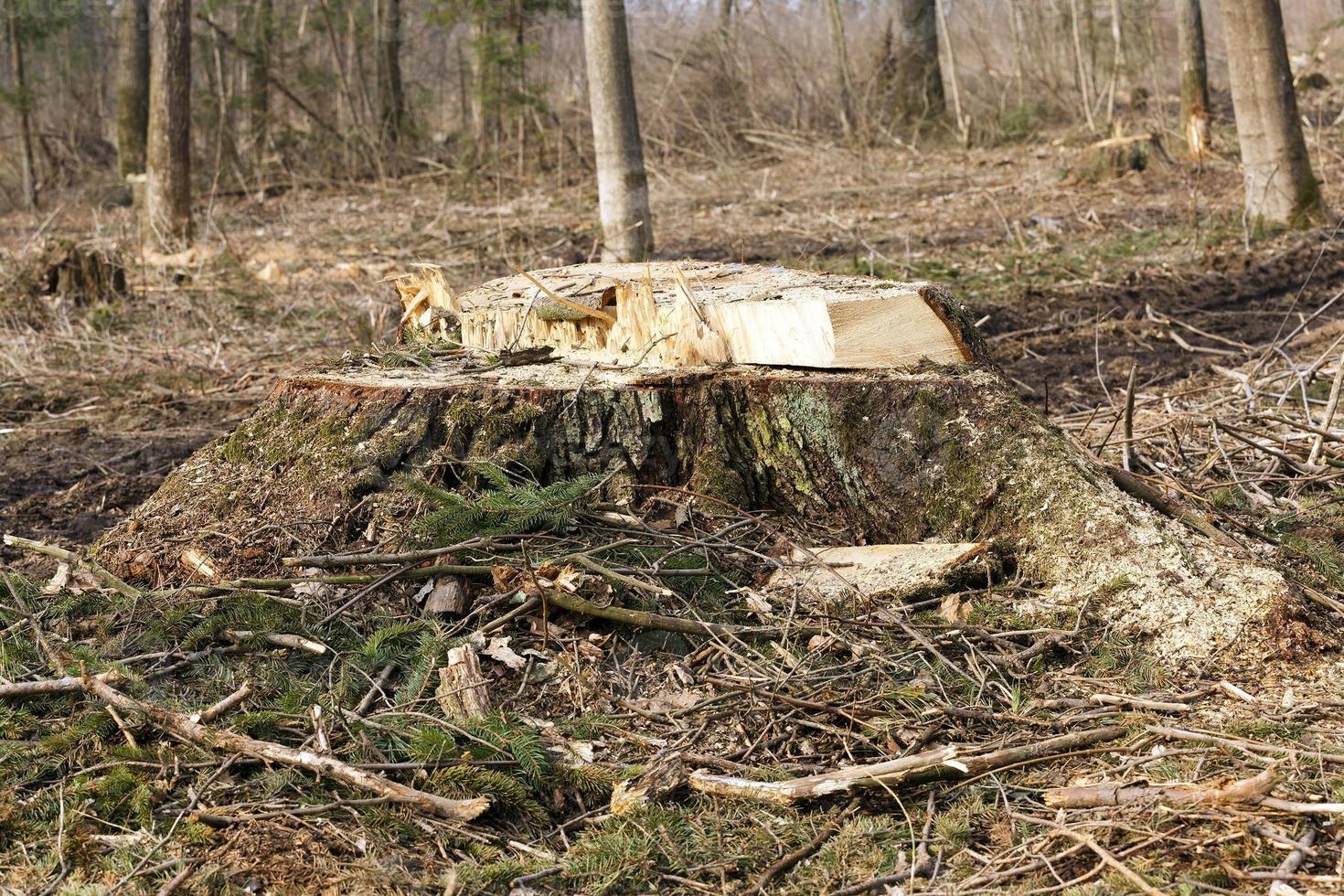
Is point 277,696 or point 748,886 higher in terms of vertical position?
point 277,696

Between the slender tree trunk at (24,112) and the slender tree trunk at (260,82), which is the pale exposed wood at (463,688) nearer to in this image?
the slender tree trunk at (260,82)

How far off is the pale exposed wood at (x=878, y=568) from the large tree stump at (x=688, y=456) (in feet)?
0.40

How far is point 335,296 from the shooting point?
28.6ft

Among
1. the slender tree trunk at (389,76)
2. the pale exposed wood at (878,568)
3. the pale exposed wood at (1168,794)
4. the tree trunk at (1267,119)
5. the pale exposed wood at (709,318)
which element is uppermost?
the slender tree trunk at (389,76)

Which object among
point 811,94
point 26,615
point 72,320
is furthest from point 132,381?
point 811,94

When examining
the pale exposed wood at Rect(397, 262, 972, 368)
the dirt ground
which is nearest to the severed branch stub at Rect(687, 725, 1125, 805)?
the pale exposed wood at Rect(397, 262, 972, 368)

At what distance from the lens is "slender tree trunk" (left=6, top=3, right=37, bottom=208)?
47.9ft

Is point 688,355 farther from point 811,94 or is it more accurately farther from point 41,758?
point 811,94

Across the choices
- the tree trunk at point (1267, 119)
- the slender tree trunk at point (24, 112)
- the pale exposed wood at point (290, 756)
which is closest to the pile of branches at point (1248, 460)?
the pale exposed wood at point (290, 756)

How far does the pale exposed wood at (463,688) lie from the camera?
8.38ft

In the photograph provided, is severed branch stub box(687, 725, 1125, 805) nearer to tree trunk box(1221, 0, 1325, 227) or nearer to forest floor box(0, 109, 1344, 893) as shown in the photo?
→ forest floor box(0, 109, 1344, 893)

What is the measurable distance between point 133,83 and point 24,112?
57.5 inches

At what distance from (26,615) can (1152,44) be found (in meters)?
→ 17.5

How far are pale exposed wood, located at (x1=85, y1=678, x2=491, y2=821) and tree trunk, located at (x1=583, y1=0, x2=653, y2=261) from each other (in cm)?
583
